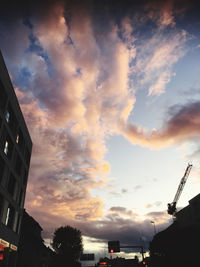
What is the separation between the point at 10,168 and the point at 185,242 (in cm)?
4044

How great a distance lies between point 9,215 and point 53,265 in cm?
4079

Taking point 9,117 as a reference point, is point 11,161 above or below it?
below

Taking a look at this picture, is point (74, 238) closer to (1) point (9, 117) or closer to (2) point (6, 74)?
(1) point (9, 117)

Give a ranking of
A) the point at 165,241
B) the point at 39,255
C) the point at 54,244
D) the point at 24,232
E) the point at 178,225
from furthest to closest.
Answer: the point at 54,244, the point at 165,241, the point at 178,225, the point at 39,255, the point at 24,232

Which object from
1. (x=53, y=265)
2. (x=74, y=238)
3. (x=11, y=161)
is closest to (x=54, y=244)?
(x=74, y=238)

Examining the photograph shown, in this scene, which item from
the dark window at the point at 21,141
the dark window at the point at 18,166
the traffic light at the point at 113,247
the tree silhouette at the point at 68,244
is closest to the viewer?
the dark window at the point at 18,166

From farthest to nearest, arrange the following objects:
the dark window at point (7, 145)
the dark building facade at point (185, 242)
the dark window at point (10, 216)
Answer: the dark building facade at point (185, 242)
the dark window at point (10, 216)
the dark window at point (7, 145)

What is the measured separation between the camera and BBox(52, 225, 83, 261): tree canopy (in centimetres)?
7094

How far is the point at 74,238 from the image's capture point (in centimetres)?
7519

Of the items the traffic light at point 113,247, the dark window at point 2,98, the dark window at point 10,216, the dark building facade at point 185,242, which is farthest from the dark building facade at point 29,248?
the dark building facade at point 185,242

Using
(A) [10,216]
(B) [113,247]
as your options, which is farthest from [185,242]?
(A) [10,216]

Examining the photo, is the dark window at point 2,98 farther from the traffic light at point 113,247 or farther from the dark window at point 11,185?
the traffic light at point 113,247

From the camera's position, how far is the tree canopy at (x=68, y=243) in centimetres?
7094

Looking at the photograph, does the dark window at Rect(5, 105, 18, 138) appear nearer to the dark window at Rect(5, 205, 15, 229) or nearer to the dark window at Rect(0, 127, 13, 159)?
the dark window at Rect(0, 127, 13, 159)
